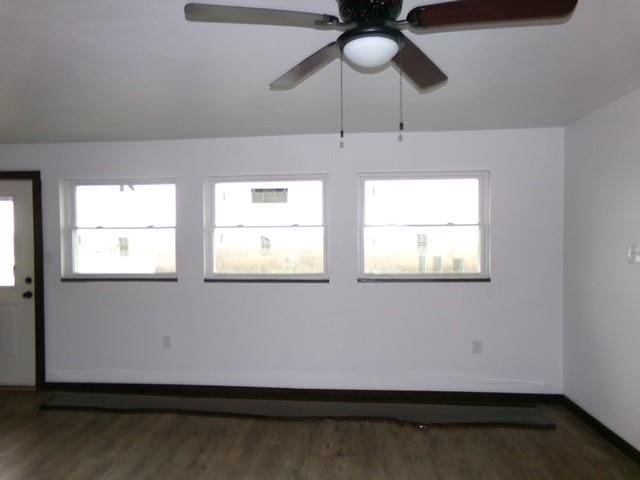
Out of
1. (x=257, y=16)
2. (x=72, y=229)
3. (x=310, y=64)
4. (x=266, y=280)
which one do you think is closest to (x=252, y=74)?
(x=310, y=64)

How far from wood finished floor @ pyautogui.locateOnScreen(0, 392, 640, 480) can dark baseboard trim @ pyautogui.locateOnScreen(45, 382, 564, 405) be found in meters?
0.35

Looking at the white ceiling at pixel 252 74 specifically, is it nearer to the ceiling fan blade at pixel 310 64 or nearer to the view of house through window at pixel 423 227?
the ceiling fan blade at pixel 310 64

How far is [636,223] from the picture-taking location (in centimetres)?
233

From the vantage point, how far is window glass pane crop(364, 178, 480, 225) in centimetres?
327

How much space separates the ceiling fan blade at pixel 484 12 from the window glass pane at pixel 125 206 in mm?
2895

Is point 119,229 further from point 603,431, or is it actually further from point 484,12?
point 603,431

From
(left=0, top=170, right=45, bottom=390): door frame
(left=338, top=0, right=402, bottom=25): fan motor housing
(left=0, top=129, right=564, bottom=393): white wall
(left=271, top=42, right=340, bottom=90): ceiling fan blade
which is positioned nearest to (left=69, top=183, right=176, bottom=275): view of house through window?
(left=0, top=129, right=564, bottom=393): white wall

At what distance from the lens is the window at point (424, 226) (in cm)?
326

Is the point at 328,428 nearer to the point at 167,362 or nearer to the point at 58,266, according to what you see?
the point at 167,362

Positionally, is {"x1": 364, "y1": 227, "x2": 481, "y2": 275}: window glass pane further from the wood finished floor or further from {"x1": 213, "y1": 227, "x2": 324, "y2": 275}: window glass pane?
the wood finished floor

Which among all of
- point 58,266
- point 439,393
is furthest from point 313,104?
point 58,266

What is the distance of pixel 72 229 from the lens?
3551 mm

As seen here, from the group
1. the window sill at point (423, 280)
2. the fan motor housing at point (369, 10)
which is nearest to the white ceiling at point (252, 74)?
the fan motor housing at point (369, 10)

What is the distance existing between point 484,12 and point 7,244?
14.6 ft
